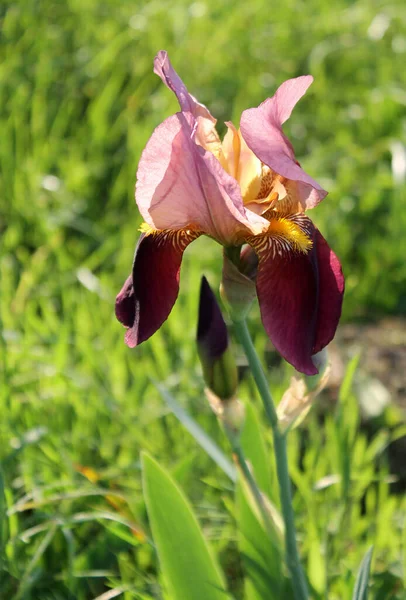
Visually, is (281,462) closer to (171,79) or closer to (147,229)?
(147,229)

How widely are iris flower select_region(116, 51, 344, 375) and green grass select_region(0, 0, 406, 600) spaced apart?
1.61ft

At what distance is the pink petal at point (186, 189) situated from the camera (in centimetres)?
84

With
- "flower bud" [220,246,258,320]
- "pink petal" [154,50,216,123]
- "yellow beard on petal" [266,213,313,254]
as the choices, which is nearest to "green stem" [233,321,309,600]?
"flower bud" [220,246,258,320]

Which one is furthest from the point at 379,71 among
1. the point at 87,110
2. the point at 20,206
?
the point at 20,206

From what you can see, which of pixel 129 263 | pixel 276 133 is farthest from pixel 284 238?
pixel 129 263

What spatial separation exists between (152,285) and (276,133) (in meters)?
0.22

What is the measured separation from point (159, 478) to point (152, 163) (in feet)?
1.33

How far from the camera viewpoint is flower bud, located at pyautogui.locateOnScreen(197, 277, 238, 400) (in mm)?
1034

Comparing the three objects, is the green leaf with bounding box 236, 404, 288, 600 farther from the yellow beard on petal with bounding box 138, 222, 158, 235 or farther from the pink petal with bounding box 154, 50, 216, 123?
the pink petal with bounding box 154, 50, 216, 123

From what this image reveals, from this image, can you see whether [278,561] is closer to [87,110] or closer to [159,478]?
[159,478]

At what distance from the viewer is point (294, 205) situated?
36.9 inches

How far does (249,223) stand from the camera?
859mm

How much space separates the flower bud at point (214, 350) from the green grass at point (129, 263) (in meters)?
0.31

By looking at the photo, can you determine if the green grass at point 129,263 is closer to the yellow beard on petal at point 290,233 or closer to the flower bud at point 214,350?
the flower bud at point 214,350
